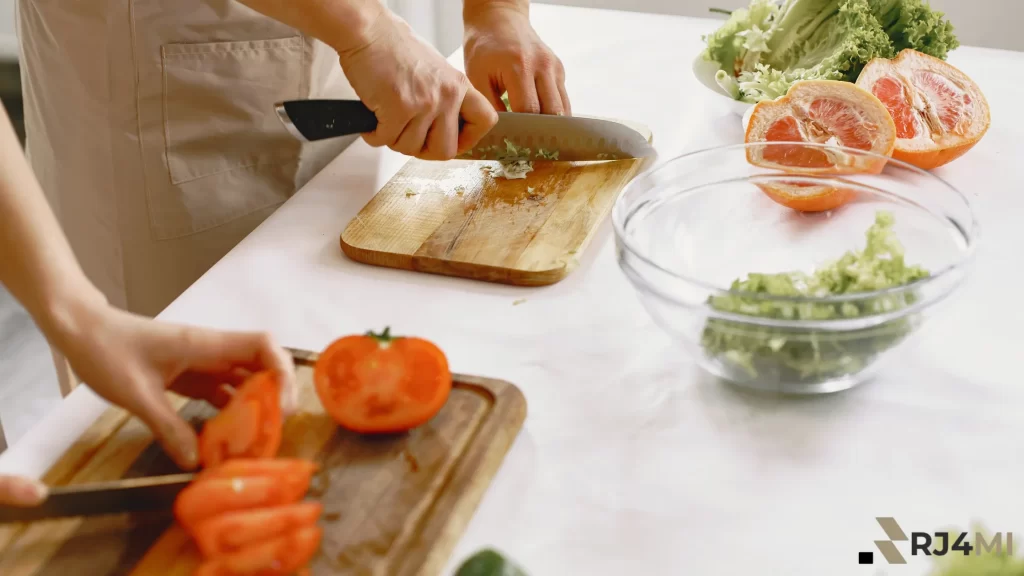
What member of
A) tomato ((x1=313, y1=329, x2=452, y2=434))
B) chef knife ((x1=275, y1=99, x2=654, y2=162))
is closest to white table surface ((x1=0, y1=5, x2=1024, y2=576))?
tomato ((x1=313, y1=329, x2=452, y2=434))

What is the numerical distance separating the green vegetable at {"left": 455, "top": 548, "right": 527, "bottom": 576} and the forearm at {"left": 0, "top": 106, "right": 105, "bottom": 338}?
0.46m

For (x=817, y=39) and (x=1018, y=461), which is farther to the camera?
(x=817, y=39)

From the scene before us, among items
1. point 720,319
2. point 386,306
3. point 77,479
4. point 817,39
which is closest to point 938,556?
point 720,319

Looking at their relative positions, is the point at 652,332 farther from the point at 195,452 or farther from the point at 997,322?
the point at 195,452

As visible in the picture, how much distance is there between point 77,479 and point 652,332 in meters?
0.67

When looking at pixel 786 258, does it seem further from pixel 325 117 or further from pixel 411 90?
pixel 325 117

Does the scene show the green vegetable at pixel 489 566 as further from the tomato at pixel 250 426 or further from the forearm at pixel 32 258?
the forearm at pixel 32 258

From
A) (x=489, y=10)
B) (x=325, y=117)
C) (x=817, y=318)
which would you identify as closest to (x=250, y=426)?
(x=817, y=318)

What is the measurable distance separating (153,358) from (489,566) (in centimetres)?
40

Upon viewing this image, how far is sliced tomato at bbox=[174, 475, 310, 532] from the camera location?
75 centimetres

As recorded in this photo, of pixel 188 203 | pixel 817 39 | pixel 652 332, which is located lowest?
pixel 188 203

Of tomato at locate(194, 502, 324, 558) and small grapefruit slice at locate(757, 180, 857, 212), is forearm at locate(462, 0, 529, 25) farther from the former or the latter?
tomato at locate(194, 502, 324, 558)

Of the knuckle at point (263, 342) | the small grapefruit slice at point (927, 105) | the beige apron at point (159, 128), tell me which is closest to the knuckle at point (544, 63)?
the beige apron at point (159, 128)

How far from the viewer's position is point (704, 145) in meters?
1.59
